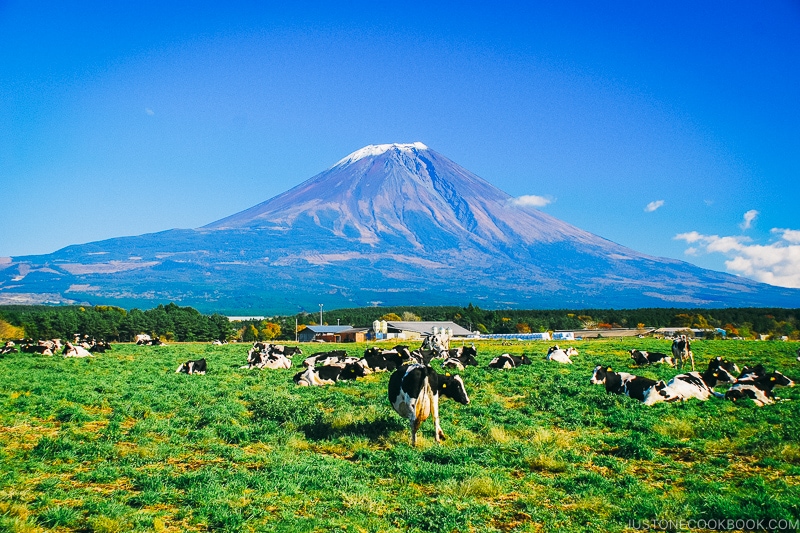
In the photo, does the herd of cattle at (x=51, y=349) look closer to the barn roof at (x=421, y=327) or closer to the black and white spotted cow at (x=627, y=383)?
the black and white spotted cow at (x=627, y=383)

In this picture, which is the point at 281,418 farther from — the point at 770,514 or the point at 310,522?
the point at 770,514

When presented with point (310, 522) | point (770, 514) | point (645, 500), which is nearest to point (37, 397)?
point (310, 522)

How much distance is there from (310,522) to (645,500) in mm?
3723

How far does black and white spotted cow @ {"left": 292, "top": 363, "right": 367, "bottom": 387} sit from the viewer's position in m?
17.0

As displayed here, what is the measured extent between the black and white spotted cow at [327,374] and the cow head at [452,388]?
20.3 feet

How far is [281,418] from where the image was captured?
11.0 meters

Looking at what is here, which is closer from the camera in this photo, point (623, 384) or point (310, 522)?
point (310, 522)

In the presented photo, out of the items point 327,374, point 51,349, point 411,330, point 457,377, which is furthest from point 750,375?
point 411,330

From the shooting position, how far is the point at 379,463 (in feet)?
25.8

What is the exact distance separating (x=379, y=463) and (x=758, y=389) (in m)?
9.80

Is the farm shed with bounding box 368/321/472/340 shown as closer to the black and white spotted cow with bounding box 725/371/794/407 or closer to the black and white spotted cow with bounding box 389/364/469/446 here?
the black and white spotted cow with bounding box 725/371/794/407

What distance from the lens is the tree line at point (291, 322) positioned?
61.8 meters

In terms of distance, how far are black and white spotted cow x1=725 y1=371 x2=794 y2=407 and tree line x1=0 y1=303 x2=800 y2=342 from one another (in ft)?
205

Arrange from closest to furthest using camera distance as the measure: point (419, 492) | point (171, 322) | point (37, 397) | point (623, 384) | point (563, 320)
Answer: point (419, 492), point (37, 397), point (623, 384), point (171, 322), point (563, 320)
